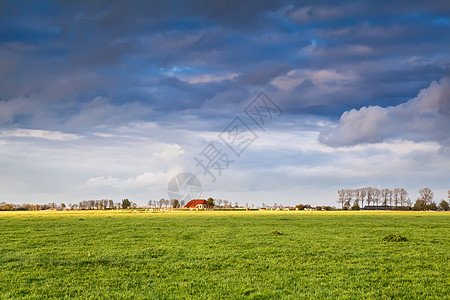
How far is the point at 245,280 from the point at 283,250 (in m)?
7.31

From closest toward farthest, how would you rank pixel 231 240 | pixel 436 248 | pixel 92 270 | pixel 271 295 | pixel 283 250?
pixel 271 295
pixel 92 270
pixel 283 250
pixel 436 248
pixel 231 240

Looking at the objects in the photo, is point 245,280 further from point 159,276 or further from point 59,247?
point 59,247

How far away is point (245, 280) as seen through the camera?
519 inches

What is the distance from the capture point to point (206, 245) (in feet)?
73.9

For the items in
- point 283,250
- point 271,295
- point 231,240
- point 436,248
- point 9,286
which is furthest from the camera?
point 231,240

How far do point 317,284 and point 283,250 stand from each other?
7.28 m

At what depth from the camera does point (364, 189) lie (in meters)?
184

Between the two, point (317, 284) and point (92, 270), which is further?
point (92, 270)

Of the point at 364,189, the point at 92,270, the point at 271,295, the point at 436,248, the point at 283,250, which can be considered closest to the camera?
the point at 271,295

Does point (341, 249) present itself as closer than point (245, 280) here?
No

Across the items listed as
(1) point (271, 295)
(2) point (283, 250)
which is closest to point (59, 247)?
(2) point (283, 250)

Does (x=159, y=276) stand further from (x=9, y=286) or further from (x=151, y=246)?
(x=151, y=246)

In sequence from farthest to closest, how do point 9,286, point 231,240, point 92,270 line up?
point 231,240 < point 92,270 < point 9,286

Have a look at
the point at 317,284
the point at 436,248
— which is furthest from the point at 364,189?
the point at 317,284
